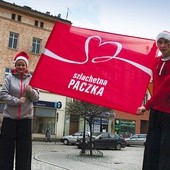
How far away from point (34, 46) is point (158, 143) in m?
42.1

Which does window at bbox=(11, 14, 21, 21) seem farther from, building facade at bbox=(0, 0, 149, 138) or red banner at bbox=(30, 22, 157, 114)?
red banner at bbox=(30, 22, 157, 114)

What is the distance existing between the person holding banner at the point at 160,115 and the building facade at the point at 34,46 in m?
37.5

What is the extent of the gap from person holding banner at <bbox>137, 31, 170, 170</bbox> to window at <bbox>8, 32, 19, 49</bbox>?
40.4 m

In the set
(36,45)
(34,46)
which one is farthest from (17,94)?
(36,45)

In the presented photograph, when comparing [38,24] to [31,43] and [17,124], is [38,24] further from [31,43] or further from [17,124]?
[17,124]

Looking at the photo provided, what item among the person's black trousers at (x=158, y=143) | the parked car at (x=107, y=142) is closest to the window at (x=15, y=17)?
the parked car at (x=107, y=142)

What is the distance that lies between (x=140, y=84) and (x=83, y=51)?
0.82 meters

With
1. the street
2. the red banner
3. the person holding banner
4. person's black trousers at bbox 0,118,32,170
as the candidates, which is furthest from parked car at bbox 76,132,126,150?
the person holding banner

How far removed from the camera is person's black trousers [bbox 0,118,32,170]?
563cm

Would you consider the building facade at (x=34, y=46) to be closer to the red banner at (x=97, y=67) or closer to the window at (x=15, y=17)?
the window at (x=15, y=17)

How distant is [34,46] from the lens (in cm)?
4591

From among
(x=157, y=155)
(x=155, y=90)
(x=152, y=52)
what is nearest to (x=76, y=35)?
(x=152, y=52)

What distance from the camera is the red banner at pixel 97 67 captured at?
5.09 m

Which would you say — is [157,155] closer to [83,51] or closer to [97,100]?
[97,100]
